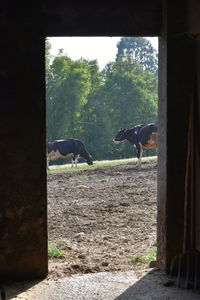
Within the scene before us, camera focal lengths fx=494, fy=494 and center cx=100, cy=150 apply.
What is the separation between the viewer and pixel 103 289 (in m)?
4.64

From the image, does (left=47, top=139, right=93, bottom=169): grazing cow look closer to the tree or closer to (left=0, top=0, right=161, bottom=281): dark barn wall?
(left=0, top=0, right=161, bottom=281): dark barn wall

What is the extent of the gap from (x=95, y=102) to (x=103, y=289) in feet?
114

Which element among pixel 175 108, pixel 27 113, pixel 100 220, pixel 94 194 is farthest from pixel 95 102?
pixel 27 113

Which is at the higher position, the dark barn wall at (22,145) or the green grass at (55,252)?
the dark barn wall at (22,145)

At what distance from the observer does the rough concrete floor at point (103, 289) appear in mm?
4457

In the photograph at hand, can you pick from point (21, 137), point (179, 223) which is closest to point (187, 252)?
point (179, 223)

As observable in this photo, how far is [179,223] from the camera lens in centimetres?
512

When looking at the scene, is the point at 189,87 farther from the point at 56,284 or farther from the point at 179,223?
the point at 56,284

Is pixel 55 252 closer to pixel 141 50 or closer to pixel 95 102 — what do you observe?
pixel 95 102

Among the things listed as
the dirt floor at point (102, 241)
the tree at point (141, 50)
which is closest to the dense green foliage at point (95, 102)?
the dirt floor at point (102, 241)

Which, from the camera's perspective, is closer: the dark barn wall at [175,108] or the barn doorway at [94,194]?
the dark barn wall at [175,108]

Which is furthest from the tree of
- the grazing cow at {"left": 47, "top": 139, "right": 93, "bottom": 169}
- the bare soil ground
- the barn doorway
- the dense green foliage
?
the bare soil ground

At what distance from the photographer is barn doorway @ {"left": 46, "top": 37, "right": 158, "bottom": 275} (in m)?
6.38

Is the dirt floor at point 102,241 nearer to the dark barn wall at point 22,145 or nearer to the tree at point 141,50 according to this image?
the dark barn wall at point 22,145
